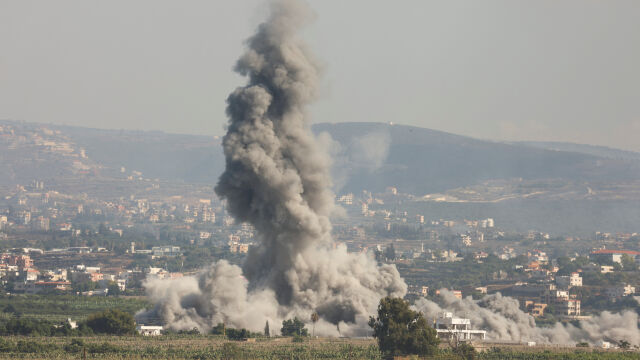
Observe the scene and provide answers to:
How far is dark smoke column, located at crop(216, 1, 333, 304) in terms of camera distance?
84.7 metres

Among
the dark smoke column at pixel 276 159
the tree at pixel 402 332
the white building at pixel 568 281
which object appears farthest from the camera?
the white building at pixel 568 281

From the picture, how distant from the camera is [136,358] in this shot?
71.8m

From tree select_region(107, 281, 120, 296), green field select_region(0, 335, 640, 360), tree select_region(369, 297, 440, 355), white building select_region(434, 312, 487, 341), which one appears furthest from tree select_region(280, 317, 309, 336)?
tree select_region(107, 281, 120, 296)

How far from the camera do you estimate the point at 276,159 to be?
85.7 metres

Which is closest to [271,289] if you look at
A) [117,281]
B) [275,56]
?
[275,56]

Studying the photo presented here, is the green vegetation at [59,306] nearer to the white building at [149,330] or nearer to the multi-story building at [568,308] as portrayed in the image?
the white building at [149,330]

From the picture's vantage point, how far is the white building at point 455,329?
304ft

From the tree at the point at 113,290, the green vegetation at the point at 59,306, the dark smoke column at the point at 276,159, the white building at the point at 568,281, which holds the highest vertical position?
the dark smoke column at the point at 276,159

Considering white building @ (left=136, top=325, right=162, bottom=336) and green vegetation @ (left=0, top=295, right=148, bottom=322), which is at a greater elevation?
white building @ (left=136, top=325, right=162, bottom=336)

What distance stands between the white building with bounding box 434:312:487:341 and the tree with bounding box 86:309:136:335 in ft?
76.3

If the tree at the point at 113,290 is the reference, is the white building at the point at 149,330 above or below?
below

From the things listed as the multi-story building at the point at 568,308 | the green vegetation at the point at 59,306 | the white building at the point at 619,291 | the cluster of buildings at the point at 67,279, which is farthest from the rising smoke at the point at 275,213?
the white building at the point at 619,291

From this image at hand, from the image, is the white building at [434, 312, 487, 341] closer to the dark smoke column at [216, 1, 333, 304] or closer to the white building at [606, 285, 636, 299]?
the dark smoke column at [216, 1, 333, 304]

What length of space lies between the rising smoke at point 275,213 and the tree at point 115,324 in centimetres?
266
